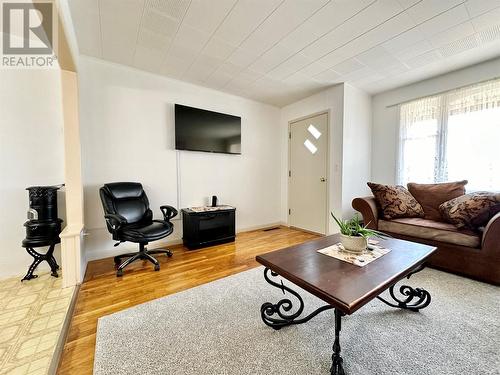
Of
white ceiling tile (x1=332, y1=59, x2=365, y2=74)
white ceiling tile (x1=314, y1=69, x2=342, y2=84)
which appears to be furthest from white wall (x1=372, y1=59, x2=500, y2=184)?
white ceiling tile (x1=332, y1=59, x2=365, y2=74)

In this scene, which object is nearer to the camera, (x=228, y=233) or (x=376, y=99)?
(x=228, y=233)

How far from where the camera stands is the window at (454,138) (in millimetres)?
2629

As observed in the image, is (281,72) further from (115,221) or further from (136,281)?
(136,281)

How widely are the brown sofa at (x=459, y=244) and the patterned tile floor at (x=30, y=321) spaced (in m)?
3.32

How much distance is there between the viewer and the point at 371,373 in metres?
1.06

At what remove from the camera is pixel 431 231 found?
2291mm

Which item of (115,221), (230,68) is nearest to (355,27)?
(230,68)

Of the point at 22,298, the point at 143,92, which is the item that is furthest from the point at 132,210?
the point at 143,92

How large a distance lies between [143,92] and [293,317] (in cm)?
318

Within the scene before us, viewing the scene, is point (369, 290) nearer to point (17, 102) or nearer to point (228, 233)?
point (228, 233)

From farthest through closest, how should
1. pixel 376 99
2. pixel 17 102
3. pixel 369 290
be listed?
pixel 376 99 → pixel 17 102 → pixel 369 290

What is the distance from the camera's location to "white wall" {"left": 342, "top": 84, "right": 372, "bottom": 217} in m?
3.31

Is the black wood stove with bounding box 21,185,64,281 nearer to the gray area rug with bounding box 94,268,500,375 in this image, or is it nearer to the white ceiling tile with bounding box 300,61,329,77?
the gray area rug with bounding box 94,268,500,375

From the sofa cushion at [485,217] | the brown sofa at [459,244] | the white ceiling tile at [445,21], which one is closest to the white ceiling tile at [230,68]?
the white ceiling tile at [445,21]
